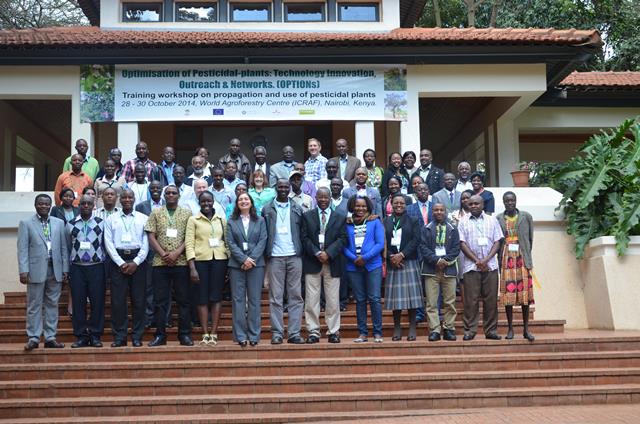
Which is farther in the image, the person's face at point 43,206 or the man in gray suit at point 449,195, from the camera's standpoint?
the man in gray suit at point 449,195

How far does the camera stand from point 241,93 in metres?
14.2

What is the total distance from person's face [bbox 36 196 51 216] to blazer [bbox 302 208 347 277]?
309cm

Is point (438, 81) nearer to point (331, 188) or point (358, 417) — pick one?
point (331, 188)

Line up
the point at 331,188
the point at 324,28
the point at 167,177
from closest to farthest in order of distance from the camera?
the point at 331,188, the point at 167,177, the point at 324,28

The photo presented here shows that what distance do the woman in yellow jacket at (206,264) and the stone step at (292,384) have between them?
97 cm

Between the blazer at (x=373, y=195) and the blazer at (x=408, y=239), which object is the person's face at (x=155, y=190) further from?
the blazer at (x=408, y=239)

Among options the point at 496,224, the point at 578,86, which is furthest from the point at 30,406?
the point at 578,86

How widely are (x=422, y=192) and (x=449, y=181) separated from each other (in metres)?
0.72

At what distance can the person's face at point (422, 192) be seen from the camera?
1041 cm

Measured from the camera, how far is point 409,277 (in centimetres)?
950

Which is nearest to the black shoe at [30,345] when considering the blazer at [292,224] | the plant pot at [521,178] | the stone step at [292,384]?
the stone step at [292,384]

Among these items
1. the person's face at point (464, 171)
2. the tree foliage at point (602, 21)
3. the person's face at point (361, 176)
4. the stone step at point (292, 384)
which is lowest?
the stone step at point (292, 384)

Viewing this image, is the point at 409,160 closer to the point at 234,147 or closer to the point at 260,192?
the point at 260,192

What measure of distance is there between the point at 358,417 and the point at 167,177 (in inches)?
208
